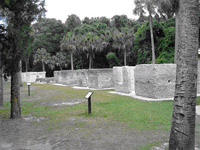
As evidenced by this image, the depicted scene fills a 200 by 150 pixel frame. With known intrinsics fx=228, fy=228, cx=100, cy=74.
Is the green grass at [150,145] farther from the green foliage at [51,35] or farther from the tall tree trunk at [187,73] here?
the green foliage at [51,35]

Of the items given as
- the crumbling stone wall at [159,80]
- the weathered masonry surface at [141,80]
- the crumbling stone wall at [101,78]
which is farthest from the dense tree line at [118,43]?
the crumbling stone wall at [101,78]

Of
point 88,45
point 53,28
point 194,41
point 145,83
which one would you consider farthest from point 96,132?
point 53,28

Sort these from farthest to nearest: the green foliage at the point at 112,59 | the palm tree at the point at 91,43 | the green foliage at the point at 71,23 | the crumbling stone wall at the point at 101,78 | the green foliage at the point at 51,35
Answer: the green foliage at the point at 71,23 < the green foliage at the point at 51,35 < the green foliage at the point at 112,59 < the palm tree at the point at 91,43 < the crumbling stone wall at the point at 101,78

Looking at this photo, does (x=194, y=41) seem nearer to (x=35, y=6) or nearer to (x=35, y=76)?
(x=35, y=6)

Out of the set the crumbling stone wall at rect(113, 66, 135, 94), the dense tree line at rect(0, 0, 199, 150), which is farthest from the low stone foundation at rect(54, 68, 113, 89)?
the dense tree line at rect(0, 0, 199, 150)

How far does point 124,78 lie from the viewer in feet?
54.7

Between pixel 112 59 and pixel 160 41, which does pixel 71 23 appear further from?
pixel 160 41

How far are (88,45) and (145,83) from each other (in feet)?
91.0

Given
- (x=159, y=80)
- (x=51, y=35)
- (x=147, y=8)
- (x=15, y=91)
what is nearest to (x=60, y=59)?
(x=51, y=35)

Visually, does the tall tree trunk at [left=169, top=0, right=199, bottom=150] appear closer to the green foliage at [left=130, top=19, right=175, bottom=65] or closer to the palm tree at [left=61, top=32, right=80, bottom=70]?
the green foliage at [left=130, top=19, right=175, bottom=65]

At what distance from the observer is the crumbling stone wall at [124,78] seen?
16.1 meters

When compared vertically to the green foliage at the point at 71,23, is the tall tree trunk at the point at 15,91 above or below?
below

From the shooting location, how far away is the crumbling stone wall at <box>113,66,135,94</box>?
53.0ft

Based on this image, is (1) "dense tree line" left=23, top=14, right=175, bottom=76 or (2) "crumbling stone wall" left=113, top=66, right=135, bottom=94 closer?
(2) "crumbling stone wall" left=113, top=66, right=135, bottom=94
